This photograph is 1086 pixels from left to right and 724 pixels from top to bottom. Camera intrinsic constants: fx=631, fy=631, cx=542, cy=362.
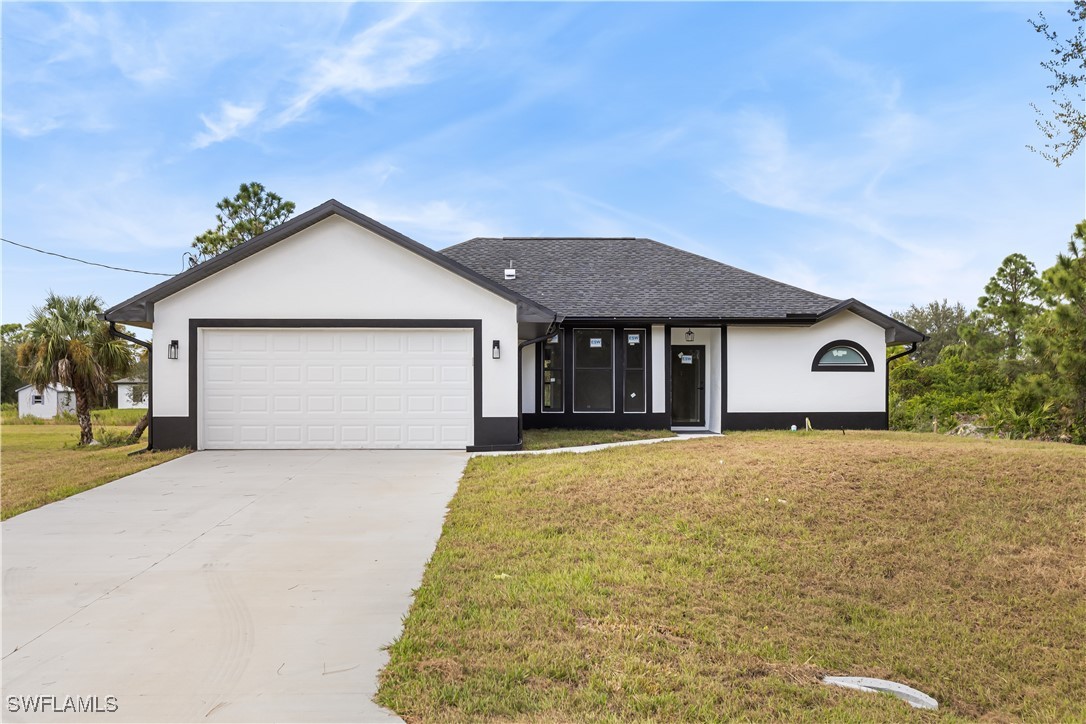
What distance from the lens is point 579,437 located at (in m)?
13.4

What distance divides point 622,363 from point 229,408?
28.1 feet

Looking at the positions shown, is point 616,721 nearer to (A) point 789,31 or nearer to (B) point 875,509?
(B) point 875,509

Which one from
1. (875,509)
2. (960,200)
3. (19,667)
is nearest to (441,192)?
(960,200)

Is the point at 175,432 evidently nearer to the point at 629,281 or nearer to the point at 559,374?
the point at 559,374

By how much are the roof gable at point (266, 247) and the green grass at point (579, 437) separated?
252cm

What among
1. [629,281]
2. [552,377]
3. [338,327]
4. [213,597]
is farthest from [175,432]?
[629,281]

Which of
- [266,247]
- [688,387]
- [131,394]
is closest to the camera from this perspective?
[266,247]

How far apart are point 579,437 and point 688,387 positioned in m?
4.13

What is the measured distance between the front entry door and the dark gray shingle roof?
1.36 m

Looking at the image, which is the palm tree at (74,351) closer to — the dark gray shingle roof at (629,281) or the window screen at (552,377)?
the dark gray shingle roof at (629,281)

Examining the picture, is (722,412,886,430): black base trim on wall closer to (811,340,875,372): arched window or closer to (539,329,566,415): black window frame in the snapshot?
(811,340,875,372): arched window

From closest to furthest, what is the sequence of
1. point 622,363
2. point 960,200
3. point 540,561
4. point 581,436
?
point 540,561 < point 581,436 < point 622,363 < point 960,200

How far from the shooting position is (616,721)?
294cm

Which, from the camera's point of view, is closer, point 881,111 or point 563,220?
point 881,111
